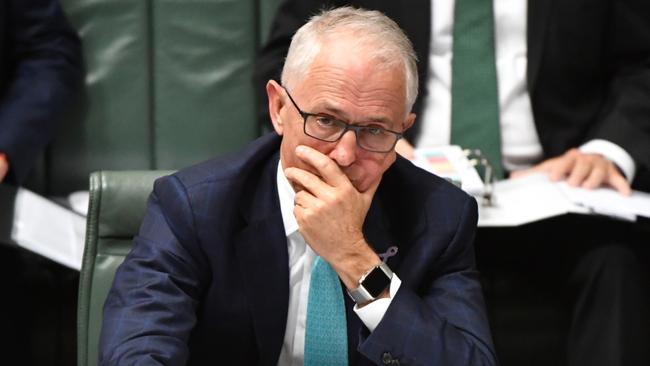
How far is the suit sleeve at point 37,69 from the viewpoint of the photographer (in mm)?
2906

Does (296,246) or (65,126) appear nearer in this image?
(296,246)

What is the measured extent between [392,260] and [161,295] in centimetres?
42

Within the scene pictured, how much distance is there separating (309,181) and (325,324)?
0.26 meters

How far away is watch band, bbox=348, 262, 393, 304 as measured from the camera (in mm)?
1805

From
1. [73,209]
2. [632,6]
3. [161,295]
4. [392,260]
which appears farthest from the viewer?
[632,6]

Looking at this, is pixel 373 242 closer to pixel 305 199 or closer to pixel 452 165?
pixel 305 199

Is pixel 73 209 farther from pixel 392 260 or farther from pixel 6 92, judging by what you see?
pixel 392 260

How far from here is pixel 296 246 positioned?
6.46 feet

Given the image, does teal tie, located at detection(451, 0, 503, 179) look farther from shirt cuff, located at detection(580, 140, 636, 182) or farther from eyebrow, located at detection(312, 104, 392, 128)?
eyebrow, located at detection(312, 104, 392, 128)

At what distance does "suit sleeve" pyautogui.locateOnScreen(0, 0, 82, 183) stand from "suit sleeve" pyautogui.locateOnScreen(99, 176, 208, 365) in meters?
1.11

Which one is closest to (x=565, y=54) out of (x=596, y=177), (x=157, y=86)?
(x=596, y=177)

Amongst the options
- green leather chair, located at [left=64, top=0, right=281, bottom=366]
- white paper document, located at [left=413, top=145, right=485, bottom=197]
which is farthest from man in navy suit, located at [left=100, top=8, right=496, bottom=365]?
green leather chair, located at [left=64, top=0, right=281, bottom=366]

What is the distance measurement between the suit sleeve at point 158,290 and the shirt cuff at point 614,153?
1.43 meters

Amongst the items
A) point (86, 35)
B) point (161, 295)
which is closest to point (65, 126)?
point (86, 35)
